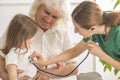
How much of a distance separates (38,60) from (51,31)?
0.79ft

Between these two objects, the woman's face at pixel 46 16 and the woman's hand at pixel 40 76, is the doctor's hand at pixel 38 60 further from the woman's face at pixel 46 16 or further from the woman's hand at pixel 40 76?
the woman's face at pixel 46 16

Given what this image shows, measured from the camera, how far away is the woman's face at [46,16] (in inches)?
69.5

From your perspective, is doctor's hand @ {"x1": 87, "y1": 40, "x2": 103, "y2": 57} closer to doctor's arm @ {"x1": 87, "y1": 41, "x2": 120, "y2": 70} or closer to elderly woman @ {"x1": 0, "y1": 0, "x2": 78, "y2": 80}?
doctor's arm @ {"x1": 87, "y1": 41, "x2": 120, "y2": 70}

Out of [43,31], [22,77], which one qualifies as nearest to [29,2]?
[43,31]

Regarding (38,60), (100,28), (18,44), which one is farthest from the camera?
(38,60)

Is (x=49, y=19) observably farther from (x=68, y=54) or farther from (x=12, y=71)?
(x=12, y=71)

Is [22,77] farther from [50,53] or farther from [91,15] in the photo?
[91,15]

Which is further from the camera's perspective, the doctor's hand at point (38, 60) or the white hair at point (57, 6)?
the white hair at point (57, 6)

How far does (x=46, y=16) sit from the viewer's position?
5.78 feet

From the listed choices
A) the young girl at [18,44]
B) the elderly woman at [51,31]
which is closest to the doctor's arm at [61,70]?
the elderly woman at [51,31]

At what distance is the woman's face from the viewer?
1765mm

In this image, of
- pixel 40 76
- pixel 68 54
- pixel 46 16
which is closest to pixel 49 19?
pixel 46 16

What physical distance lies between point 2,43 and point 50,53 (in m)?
0.35

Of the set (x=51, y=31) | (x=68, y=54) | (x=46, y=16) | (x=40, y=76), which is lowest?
(x=40, y=76)
